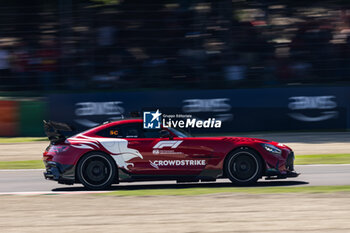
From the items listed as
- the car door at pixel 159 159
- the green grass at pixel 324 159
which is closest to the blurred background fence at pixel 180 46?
the green grass at pixel 324 159

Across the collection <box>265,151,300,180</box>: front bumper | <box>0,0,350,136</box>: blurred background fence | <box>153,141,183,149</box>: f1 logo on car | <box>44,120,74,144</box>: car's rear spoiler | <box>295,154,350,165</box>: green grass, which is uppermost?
<box>0,0,350,136</box>: blurred background fence

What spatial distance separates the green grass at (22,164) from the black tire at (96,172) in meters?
4.41

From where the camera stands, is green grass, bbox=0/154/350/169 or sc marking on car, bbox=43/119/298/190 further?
green grass, bbox=0/154/350/169

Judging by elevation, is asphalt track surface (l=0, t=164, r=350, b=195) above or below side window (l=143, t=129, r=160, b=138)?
below

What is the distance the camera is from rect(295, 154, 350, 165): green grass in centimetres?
1374

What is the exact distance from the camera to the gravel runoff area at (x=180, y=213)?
6656 mm

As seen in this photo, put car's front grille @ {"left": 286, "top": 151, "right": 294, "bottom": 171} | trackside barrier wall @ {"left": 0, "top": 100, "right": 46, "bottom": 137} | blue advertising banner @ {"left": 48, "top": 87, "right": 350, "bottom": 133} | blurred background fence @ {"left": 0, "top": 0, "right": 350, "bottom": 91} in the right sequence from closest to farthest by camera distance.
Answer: car's front grille @ {"left": 286, "top": 151, "right": 294, "bottom": 171}
blue advertising banner @ {"left": 48, "top": 87, "right": 350, "bottom": 133}
trackside barrier wall @ {"left": 0, "top": 100, "right": 46, "bottom": 137}
blurred background fence @ {"left": 0, "top": 0, "right": 350, "bottom": 91}

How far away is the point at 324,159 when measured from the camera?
46.6 ft

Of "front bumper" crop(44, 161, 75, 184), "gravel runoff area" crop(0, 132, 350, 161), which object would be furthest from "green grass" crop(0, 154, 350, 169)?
"front bumper" crop(44, 161, 75, 184)

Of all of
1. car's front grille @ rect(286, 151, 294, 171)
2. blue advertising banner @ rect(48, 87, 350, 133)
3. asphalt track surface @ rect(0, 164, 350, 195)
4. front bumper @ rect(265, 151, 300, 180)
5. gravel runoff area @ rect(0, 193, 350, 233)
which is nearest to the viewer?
gravel runoff area @ rect(0, 193, 350, 233)

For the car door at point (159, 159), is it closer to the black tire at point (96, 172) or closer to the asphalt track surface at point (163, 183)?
the black tire at point (96, 172)

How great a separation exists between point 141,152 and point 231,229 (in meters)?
3.61

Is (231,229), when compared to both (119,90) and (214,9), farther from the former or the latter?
(214,9)

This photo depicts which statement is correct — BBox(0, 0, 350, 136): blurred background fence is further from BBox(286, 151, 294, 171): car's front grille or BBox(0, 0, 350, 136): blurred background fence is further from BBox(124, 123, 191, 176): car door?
BBox(124, 123, 191, 176): car door
